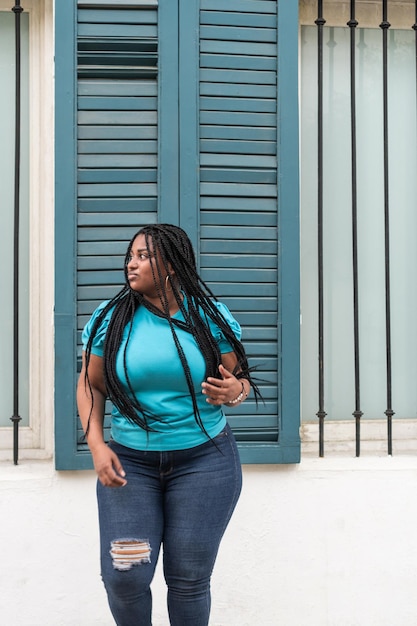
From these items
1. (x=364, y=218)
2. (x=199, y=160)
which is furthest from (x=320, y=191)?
(x=199, y=160)

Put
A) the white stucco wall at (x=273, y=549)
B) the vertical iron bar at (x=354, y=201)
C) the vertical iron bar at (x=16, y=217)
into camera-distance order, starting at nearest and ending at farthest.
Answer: the white stucco wall at (x=273, y=549) → the vertical iron bar at (x=16, y=217) → the vertical iron bar at (x=354, y=201)

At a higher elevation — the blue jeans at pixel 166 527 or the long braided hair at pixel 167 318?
the long braided hair at pixel 167 318

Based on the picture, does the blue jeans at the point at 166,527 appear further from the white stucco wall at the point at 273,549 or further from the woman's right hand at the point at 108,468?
the white stucco wall at the point at 273,549

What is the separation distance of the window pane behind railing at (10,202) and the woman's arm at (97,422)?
1154 mm

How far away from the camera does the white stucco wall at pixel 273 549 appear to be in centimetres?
327

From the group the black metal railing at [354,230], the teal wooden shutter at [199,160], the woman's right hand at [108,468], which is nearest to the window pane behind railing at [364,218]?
the black metal railing at [354,230]

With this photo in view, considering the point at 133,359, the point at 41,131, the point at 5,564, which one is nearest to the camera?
the point at 133,359

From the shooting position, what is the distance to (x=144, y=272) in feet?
8.06

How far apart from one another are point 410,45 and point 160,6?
1.27 m

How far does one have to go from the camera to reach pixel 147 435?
2375mm

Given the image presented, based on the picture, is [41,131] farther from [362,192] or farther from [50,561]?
[50,561]

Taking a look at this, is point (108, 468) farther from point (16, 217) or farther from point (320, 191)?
point (320, 191)

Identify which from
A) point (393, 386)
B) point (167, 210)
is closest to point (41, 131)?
point (167, 210)

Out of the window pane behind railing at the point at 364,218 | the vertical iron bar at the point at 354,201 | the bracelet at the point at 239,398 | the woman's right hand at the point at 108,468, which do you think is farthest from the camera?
the window pane behind railing at the point at 364,218
